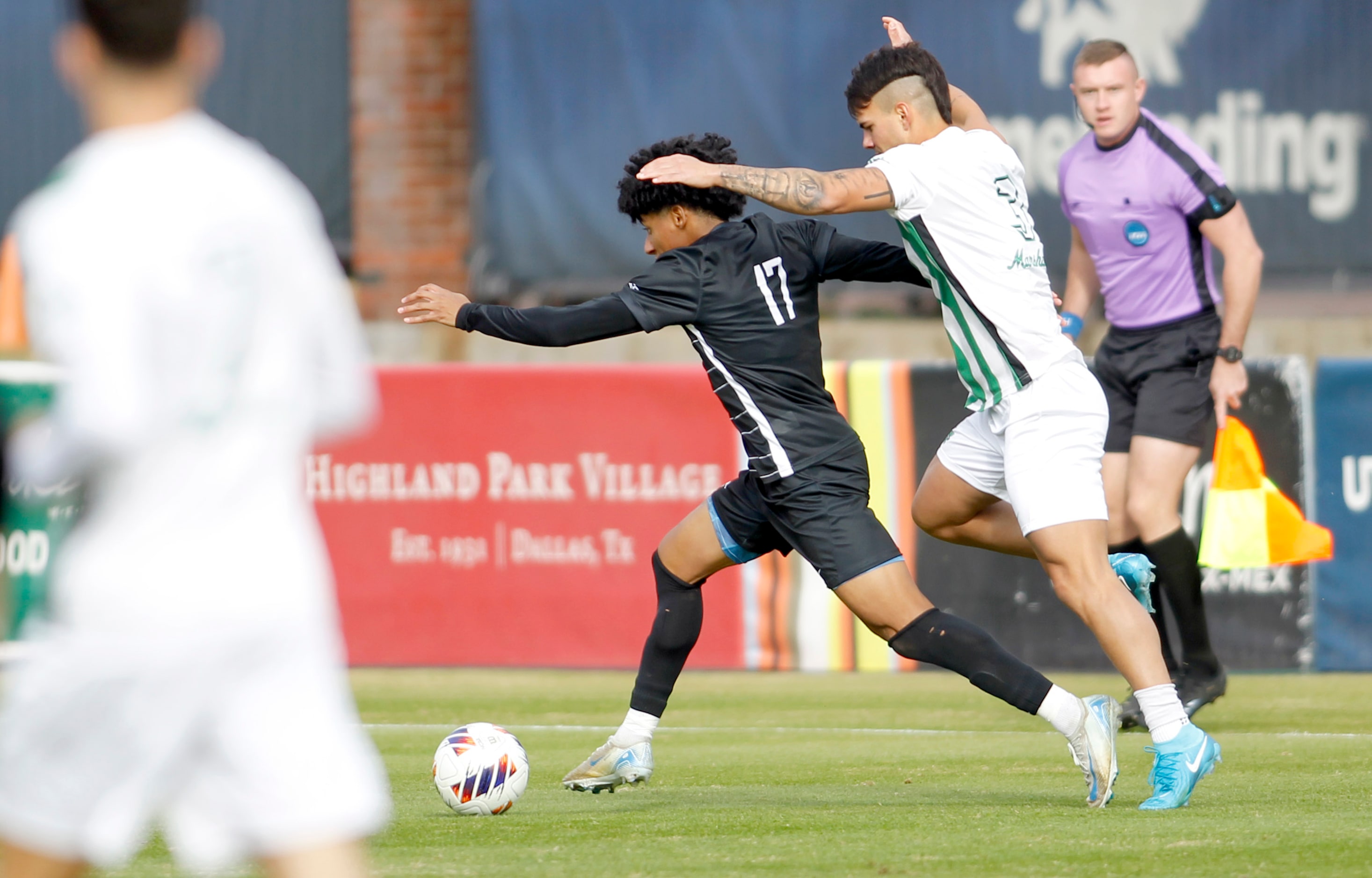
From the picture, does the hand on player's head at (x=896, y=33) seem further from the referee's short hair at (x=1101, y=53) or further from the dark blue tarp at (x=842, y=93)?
Result: the dark blue tarp at (x=842, y=93)

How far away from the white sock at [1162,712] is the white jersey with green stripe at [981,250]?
0.91 metres

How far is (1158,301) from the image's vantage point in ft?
23.6

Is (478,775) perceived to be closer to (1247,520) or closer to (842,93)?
(1247,520)

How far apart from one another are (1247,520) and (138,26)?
5.39 metres

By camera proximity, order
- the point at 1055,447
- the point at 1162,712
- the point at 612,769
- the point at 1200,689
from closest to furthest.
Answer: the point at 1162,712 < the point at 1055,447 < the point at 612,769 < the point at 1200,689

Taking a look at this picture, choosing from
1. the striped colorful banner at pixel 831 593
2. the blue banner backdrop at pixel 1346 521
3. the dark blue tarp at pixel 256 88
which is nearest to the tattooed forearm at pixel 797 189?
the striped colorful banner at pixel 831 593

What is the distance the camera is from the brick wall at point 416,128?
42.4ft

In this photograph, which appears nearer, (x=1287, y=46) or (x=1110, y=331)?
(x=1110, y=331)

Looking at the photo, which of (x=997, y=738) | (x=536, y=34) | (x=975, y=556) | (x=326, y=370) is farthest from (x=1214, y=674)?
(x=536, y=34)

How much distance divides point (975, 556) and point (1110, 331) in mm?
1750

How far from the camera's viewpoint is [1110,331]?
7.38 m

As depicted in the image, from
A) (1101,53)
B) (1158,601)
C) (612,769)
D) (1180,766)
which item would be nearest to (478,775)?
(612,769)

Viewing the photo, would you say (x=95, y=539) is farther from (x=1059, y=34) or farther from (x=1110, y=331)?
(x=1059, y=34)

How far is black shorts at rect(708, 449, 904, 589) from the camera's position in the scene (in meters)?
5.31
